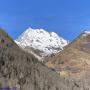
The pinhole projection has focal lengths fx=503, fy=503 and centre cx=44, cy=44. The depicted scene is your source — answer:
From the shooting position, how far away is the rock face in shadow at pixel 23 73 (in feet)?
293

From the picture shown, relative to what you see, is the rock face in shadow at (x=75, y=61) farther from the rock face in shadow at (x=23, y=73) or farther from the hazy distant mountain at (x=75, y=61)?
the rock face in shadow at (x=23, y=73)

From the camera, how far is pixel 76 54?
173375mm

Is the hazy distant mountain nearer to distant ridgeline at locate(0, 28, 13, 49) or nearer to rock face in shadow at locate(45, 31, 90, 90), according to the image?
rock face in shadow at locate(45, 31, 90, 90)

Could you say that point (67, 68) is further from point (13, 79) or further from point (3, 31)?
point (13, 79)

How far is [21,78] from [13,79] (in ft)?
9.06

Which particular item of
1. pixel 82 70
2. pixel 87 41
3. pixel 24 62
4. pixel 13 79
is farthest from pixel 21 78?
pixel 87 41

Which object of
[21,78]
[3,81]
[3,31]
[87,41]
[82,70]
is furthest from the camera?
[87,41]

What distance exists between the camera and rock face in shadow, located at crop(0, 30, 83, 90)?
89.2 m

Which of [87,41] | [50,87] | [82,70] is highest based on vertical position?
[87,41]

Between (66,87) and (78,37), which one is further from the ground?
(78,37)

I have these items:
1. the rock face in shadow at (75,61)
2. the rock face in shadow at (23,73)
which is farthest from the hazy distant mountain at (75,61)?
the rock face in shadow at (23,73)

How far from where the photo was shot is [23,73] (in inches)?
3782

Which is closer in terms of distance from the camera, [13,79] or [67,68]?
[13,79]

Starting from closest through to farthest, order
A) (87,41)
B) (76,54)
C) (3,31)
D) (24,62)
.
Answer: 1. (24,62)
2. (3,31)
3. (76,54)
4. (87,41)
